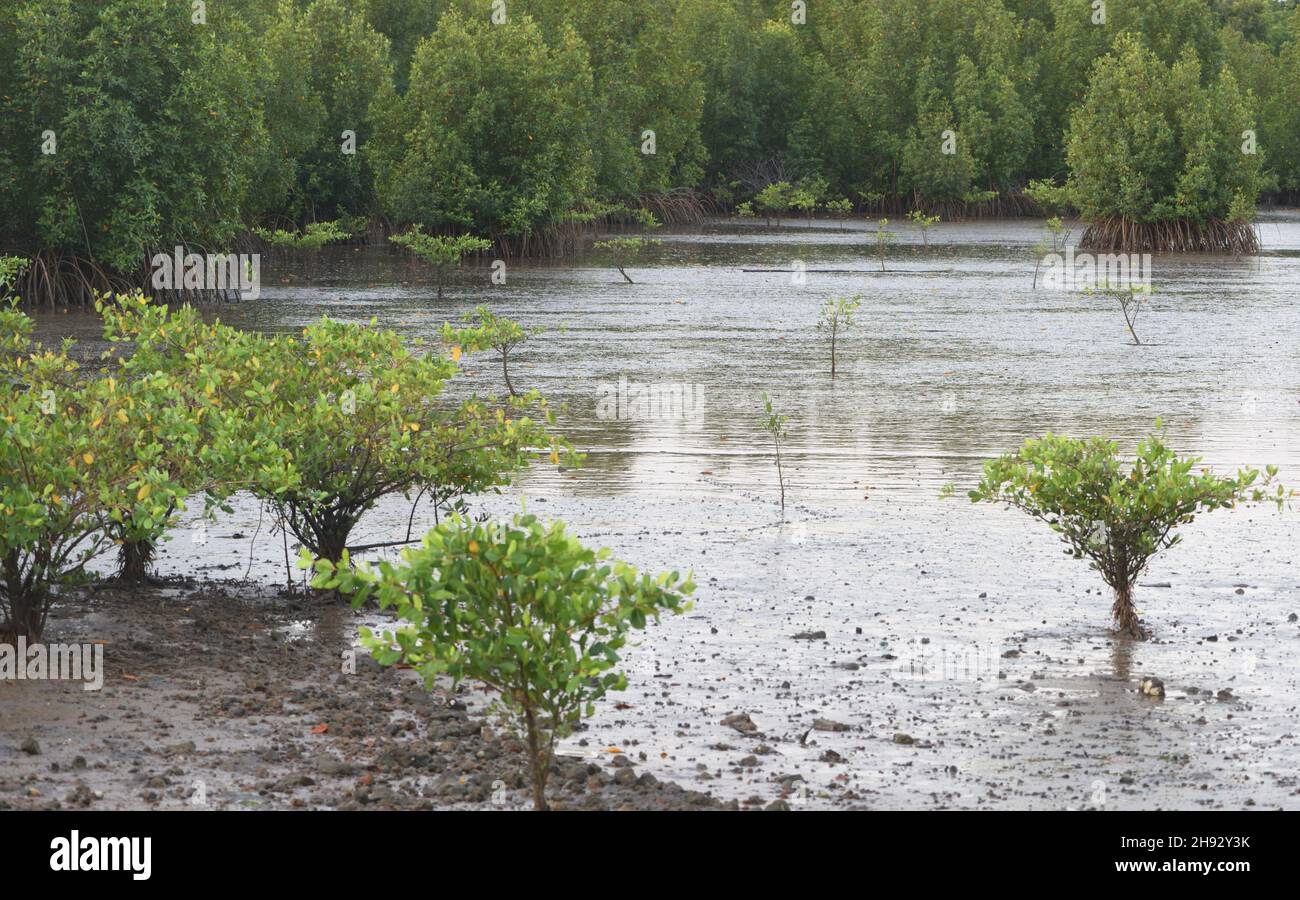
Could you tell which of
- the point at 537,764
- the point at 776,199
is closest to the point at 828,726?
the point at 537,764

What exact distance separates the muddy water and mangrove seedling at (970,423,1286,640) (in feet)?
1.11

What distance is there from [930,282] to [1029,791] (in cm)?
3213

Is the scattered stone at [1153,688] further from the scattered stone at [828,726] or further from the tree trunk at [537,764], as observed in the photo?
the tree trunk at [537,764]

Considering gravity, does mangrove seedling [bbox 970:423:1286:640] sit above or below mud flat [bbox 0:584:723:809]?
above

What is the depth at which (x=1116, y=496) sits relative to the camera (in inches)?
322

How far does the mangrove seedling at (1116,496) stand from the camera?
8148 millimetres

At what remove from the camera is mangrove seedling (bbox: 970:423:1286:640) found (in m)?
8.15

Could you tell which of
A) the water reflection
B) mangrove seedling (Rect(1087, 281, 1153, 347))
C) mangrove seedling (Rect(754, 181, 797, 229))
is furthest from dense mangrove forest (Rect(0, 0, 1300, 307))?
mangrove seedling (Rect(1087, 281, 1153, 347))

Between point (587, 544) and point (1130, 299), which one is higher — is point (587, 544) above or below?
below

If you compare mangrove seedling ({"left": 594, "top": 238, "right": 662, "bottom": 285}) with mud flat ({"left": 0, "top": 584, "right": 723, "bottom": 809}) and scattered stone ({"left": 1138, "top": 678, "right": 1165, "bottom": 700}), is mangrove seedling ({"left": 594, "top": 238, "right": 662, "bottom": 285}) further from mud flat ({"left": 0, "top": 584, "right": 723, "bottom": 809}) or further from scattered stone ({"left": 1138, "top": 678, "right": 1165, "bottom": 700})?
scattered stone ({"left": 1138, "top": 678, "right": 1165, "bottom": 700})

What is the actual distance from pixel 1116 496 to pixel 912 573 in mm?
1679

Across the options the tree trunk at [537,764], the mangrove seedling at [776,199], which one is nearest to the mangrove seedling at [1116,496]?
the tree trunk at [537,764]

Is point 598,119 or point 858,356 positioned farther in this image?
point 598,119

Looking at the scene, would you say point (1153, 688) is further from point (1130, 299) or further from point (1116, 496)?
point (1130, 299)
